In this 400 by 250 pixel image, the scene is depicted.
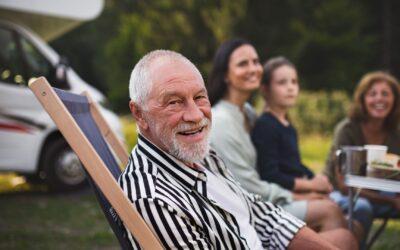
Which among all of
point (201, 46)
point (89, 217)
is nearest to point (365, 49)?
point (201, 46)

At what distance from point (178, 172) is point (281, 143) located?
4.90ft

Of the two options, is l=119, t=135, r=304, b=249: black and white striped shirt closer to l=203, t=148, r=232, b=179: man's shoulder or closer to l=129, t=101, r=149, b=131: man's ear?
l=129, t=101, r=149, b=131: man's ear

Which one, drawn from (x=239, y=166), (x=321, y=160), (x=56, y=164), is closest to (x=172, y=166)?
(x=239, y=166)

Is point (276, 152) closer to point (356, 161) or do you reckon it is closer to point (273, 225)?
point (356, 161)

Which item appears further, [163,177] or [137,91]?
[137,91]

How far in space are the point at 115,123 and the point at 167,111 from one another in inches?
226

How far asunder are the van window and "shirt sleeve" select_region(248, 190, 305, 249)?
547 centimetres

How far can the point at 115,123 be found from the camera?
765 centimetres

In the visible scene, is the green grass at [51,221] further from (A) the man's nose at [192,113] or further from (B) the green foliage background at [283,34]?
(B) the green foliage background at [283,34]

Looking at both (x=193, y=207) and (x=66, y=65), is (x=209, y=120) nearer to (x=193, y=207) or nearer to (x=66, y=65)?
(x=193, y=207)

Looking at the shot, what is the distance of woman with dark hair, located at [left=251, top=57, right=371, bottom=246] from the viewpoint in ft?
10.7

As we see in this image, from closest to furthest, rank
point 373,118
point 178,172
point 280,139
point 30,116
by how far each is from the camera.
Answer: point 178,172, point 280,139, point 373,118, point 30,116

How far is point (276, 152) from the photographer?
3.31m

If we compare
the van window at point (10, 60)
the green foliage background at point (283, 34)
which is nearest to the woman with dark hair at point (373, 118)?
the van window at point (10, 60)
